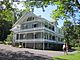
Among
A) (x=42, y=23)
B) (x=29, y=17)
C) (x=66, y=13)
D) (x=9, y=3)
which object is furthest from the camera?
(x=29, y=17)

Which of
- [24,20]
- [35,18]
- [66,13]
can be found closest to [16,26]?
[24,20]

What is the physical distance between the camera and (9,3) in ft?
58.0

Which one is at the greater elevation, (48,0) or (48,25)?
(48,0)

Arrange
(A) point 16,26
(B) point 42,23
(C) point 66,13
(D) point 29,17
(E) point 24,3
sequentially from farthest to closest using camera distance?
(A) point 16,26
(D) point 29,17
(B) point 42,23
(C) point 66,13
(E) point 24,3

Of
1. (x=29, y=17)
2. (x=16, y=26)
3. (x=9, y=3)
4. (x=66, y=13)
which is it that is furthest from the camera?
(x=16, y=26)

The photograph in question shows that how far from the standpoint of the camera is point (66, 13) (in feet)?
68.6

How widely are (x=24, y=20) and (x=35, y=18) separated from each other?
4889 millimetres

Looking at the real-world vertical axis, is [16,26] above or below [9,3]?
below

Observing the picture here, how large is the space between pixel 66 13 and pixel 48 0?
4062 millimetres

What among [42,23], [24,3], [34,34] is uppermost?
[24,3]

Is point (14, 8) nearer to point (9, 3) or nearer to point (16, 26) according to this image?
point (9, 3)

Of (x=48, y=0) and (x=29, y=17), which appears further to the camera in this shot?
(x=29, y=17)

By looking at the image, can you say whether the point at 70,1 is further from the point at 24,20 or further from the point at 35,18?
the point at 24,20

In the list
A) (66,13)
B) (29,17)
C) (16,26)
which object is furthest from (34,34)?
(66,13)
